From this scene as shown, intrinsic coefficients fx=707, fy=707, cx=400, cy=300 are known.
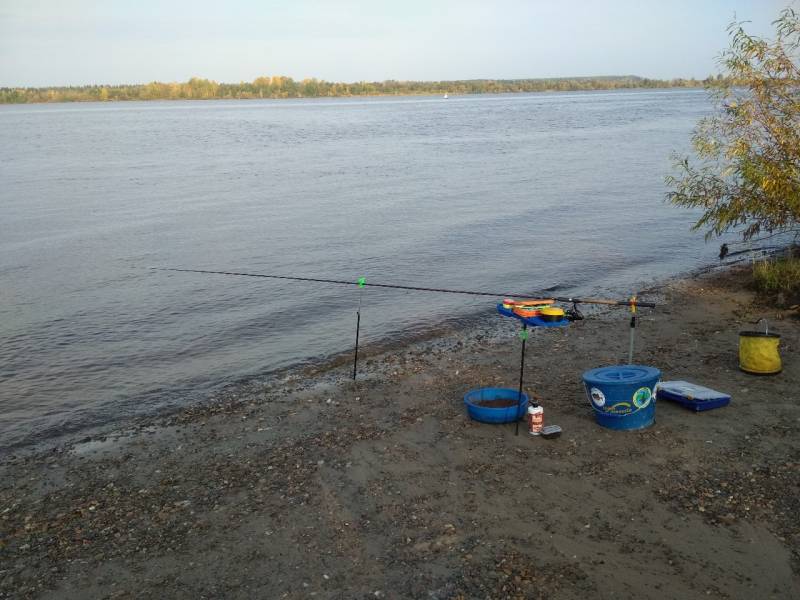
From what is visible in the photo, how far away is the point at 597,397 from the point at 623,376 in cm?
39

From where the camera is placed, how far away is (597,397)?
8.12 m

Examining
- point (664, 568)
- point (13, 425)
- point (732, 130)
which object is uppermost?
point (732, 130)

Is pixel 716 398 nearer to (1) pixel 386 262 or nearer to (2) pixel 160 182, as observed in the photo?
(1) pixel 386 262

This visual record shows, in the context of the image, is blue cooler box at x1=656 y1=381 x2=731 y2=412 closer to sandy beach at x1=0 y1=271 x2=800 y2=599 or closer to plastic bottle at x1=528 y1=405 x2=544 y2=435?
sandy beach at x1=0 y1=271 x2=800 y2=599

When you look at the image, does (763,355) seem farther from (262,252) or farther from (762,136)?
(262,252)

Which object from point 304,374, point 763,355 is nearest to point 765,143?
point 763,355

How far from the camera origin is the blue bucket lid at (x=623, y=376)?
791cm

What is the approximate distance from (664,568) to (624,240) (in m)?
16.3

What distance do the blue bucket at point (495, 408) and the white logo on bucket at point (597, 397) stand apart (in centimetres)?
81

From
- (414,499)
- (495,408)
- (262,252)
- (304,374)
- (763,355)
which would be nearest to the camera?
(414,499)

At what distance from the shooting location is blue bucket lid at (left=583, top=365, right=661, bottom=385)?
26.0ft

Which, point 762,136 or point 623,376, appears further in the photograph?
point 762,136

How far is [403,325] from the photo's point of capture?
13562mm

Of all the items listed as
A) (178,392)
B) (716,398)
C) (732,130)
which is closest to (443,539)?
(716,398)
